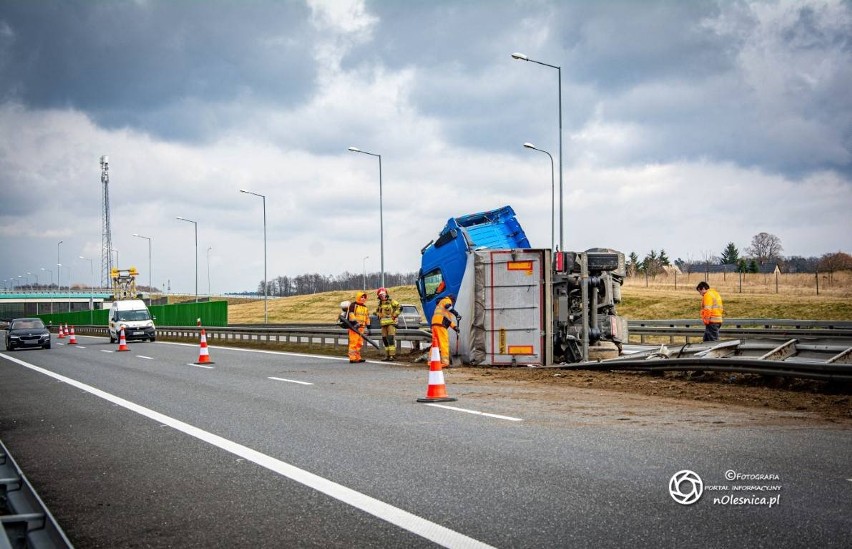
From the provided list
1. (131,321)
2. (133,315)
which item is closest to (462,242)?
(131,321)

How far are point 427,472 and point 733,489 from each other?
7.76 feet

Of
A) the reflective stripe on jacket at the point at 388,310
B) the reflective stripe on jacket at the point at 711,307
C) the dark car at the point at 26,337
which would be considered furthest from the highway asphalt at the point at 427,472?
the dark car at the point at 26,337

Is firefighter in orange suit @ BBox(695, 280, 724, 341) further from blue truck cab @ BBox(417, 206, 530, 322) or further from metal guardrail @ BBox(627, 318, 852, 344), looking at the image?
metal guardrail @ BBox(627, 318, 852, 344)

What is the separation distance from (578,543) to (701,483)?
6.10 ft

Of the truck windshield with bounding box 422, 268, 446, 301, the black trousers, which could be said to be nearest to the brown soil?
the truck windshield with bounding box 422, 268, 446, 301

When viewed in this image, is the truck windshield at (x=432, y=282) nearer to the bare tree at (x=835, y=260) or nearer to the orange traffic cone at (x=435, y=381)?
the orange traffic cone at (x=435, y=381)

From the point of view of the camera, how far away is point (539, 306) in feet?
56.7

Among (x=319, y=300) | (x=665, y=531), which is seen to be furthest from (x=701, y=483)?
(x=319, y=300)

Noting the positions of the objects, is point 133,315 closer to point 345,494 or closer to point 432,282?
point 432,282

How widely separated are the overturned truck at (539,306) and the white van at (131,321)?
26.1 meters

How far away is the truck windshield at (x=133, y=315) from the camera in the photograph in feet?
132

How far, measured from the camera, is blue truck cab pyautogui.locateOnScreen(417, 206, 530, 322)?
18.6 m

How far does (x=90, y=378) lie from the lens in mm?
17875

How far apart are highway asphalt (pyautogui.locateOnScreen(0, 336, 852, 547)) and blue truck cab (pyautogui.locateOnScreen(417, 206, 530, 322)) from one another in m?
6.25
